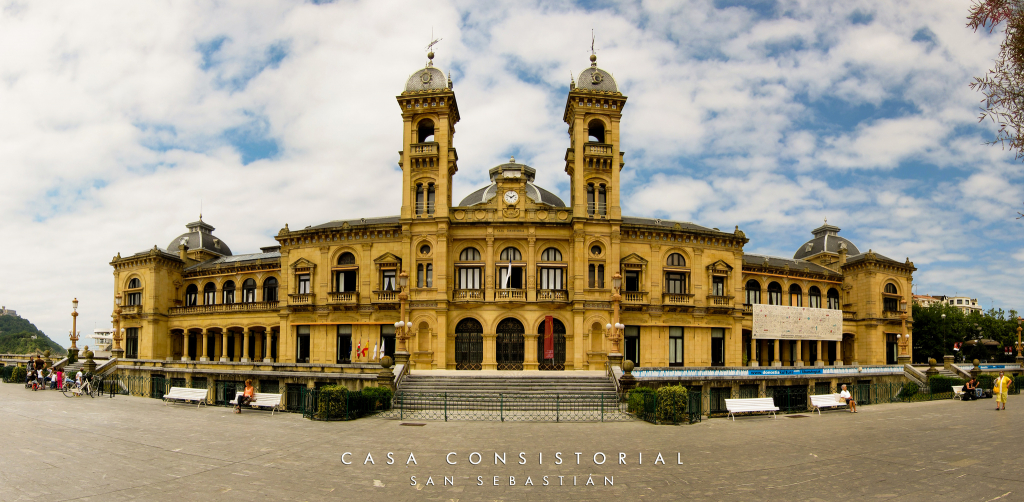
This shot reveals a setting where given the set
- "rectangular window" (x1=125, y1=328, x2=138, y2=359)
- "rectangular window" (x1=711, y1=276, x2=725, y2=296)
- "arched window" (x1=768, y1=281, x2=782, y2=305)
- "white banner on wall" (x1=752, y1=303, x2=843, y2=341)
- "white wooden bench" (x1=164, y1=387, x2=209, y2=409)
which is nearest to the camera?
"white wooden bench" (x1=164, y1=387, x2=209, y2=409)

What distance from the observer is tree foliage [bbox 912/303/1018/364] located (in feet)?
192

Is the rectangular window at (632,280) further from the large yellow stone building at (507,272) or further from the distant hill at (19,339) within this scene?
the distant hill at (19,339)

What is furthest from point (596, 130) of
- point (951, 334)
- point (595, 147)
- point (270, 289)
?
point (951, 334)

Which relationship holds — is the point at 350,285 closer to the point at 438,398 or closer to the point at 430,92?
the point at 430,92

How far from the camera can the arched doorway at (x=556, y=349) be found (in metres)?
39.1

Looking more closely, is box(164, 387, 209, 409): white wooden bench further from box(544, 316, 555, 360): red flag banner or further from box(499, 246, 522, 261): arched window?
box(544, 316, 555, 360): red flag banner

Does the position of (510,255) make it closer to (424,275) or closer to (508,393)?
(424,275)

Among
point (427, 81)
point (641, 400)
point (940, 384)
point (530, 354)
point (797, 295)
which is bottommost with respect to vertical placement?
point (940, 384)

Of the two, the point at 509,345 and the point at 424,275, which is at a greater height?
the point at 424,275

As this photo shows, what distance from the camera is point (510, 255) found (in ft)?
133

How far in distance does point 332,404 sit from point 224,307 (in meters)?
32.3

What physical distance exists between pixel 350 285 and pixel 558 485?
1307 inches

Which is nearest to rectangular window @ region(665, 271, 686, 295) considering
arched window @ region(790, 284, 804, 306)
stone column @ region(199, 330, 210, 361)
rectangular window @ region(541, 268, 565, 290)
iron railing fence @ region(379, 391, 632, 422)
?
rectangular window @ region(541, 268, 565, 290)

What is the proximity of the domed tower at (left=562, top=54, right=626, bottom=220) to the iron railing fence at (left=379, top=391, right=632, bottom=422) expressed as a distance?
16085 mm
